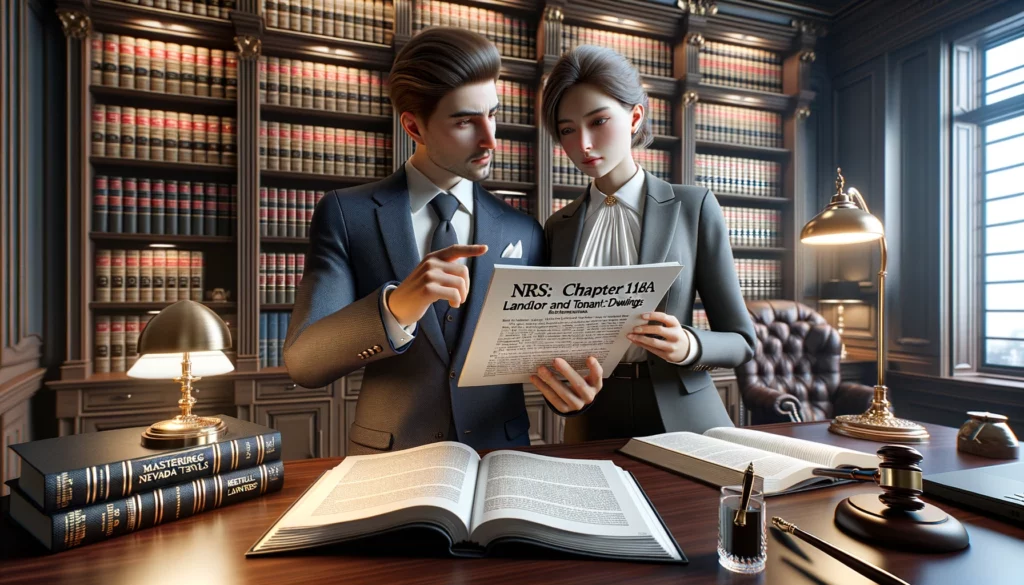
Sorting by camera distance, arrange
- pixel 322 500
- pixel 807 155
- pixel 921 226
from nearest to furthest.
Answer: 1. pixel 322 500
2. pixel 921 226
3. pixel 807 155

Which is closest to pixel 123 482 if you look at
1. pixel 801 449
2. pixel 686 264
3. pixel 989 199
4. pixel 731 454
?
pixel 731 454

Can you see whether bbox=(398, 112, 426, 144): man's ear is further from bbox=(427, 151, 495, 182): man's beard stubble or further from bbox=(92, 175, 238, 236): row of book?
bbox=(92, 175, 238, 236): row of book

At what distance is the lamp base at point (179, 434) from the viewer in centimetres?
83

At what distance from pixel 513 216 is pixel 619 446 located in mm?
633

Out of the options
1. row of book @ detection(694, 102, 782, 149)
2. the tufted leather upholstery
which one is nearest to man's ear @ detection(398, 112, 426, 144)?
the tufted leather upholstery

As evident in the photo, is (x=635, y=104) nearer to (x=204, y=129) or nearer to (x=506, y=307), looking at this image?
(x=506, y=307)

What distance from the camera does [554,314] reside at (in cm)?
100

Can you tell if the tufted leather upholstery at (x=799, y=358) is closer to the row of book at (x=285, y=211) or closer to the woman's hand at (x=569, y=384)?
the woman's hand at (x=569, y=384)

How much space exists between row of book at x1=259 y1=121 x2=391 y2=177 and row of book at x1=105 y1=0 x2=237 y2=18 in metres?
0.60

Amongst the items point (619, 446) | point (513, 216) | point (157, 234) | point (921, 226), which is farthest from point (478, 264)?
point (921, 226)

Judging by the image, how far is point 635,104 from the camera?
4.60 ft

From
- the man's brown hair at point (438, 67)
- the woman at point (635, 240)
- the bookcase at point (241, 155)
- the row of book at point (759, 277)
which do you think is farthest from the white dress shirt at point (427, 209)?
the row of book at point (759, 277)

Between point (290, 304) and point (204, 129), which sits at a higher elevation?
point (204, 129)

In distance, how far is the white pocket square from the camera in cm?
136
